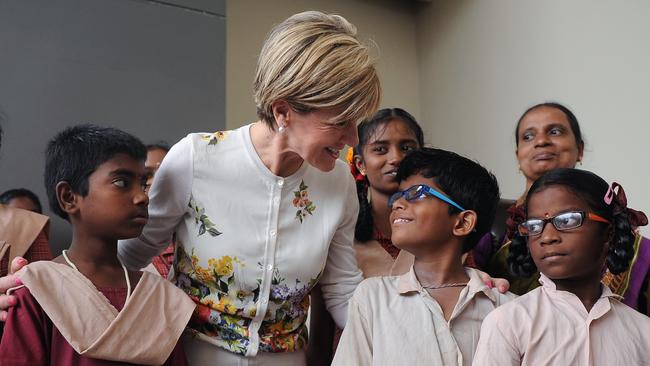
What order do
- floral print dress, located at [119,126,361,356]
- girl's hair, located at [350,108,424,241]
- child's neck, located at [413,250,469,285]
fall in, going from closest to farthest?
floral print dress, located at [119,126,361,356] → child's neck, located at [413,250,469,285] → girl's hair, located at [350,108,424,241]

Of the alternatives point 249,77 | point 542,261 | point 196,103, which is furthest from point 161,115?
point 542,261

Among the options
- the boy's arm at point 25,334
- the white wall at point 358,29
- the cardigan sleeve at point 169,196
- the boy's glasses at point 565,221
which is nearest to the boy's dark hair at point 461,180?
the boy's glasses at point 565,221

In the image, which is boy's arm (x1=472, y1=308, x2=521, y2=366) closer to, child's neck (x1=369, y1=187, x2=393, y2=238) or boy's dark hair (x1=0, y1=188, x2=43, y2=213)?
child's neck (x1=369, y1=187, x2=393, y2=238)

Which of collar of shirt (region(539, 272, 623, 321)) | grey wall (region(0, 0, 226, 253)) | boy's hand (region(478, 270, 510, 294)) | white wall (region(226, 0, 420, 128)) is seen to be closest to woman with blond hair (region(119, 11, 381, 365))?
boy's hand (region(478, 270, 510, 294))

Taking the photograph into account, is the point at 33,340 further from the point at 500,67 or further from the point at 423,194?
the point at 500,67

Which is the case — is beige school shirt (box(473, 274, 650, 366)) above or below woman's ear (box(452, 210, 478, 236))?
below

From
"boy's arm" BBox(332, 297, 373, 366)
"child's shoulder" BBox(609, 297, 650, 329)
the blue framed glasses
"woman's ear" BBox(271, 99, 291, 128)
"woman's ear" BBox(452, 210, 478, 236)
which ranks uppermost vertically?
"woman's ear" BBox(271, 99, 291, 128)

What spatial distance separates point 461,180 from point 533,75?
114 inches

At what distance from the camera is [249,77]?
496cm

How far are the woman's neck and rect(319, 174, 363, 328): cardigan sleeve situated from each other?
0.23 meters

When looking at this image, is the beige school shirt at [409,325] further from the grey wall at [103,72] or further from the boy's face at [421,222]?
the grey wall at [103,72]

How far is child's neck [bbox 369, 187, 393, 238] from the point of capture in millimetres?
2572

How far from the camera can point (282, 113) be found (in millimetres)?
1938


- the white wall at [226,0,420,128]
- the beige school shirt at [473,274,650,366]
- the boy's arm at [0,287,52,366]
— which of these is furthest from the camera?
the white wall at [226,0,420,128]
